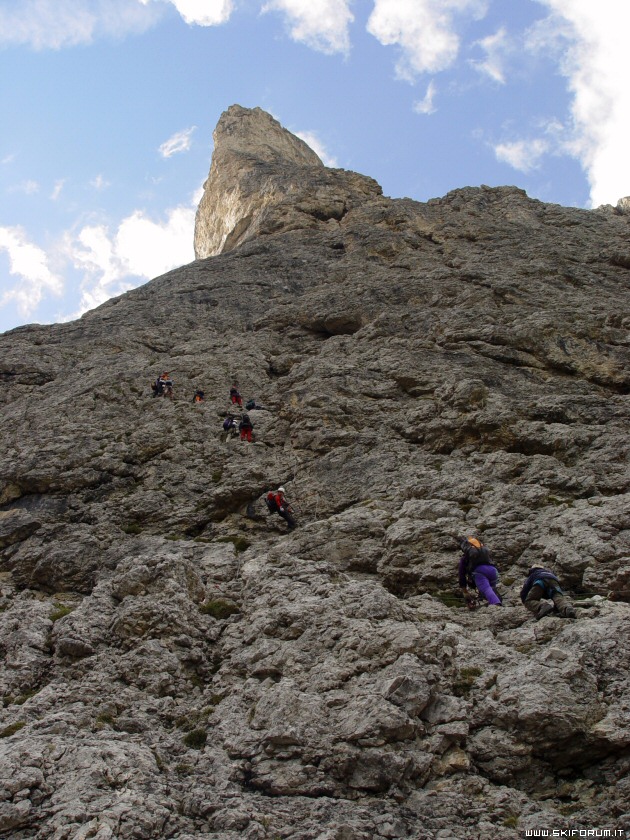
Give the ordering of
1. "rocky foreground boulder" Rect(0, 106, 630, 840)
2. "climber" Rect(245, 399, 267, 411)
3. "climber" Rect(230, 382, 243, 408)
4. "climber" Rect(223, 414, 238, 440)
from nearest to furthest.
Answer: "rocky foreground boulder" Rect(0, 106, 630, 840) < "climber" Rect(223, 414, 238, 440) < "climber" Rect(245, 399, 267, 411) < "climber" Rect(230, 382, 243, 408)

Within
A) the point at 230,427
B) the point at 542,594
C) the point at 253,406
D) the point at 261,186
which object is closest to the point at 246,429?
the point at 230,427

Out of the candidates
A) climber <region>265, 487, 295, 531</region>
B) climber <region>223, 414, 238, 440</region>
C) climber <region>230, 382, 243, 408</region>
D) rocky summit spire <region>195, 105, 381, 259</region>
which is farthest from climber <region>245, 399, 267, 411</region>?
rocky summit spire <region>195, 105, 381, 259</region>

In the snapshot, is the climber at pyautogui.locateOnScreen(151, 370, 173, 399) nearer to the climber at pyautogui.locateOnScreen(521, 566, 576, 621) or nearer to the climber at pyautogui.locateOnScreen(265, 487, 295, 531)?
the climber at pyautogui.locateOnScreen(265, 487, 295, 531)

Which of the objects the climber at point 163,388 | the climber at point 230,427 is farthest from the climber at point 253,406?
the climber at point 163,388

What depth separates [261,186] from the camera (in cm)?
6009

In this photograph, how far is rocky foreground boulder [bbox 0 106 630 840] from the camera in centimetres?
983

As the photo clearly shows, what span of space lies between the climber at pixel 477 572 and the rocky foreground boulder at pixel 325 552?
1.60ft

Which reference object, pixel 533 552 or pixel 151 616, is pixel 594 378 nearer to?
pixel 533 552

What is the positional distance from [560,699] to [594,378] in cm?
1821

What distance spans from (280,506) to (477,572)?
21.7 ft

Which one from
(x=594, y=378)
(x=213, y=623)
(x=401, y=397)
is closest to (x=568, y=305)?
(x=594, y=378)

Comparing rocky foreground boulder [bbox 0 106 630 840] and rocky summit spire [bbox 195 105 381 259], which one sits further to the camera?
rocky summit spire [bbox 195 105 381 259]

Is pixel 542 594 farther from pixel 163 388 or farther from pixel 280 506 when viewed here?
pixel 163 388

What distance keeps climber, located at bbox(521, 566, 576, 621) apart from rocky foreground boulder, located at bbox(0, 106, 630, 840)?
1.15 feet
